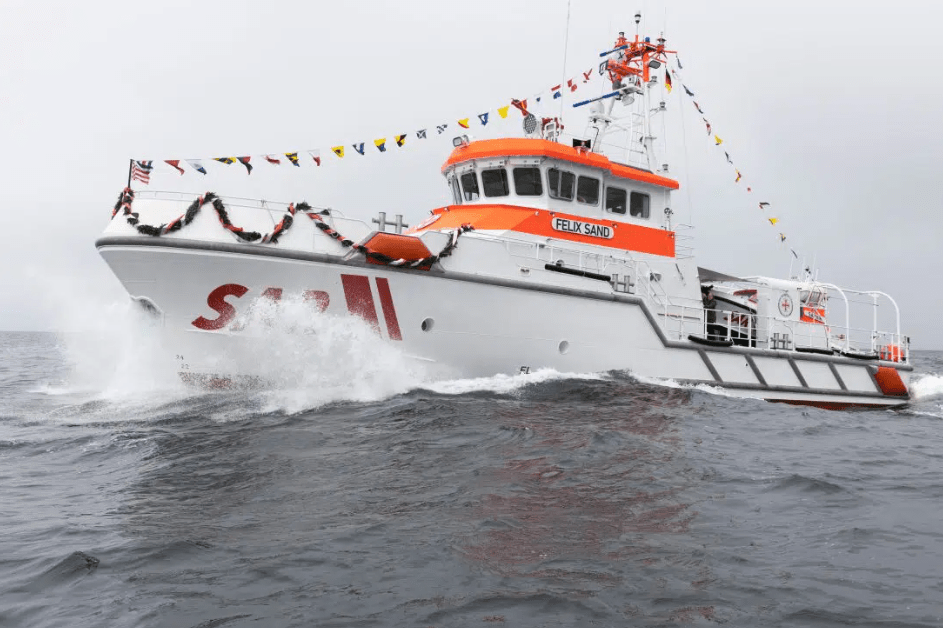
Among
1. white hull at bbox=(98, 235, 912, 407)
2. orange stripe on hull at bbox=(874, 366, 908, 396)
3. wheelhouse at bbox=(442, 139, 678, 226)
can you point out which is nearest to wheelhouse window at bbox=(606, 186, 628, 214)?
wheelhouse at bbox=(442, 139, 678, 226)

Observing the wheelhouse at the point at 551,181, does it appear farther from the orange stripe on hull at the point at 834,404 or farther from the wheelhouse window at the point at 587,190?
the orange stripe on hull at the point at 834,404

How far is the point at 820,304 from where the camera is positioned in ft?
42.3

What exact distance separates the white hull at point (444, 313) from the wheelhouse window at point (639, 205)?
1.72 m

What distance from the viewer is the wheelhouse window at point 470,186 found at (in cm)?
1053

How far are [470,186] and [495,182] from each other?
1.64ft

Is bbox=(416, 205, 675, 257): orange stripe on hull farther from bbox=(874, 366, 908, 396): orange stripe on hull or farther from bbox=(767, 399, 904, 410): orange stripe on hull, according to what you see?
bbox=(874, 366, 908, 396): orange stripe on hull

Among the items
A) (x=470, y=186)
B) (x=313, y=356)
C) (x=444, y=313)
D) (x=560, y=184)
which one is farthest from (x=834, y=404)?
(x=313, y=356)

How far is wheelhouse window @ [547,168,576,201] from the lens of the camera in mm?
10055

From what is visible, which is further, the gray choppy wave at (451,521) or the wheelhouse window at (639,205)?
the wheelhouse window at (639,205)

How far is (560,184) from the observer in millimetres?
10133

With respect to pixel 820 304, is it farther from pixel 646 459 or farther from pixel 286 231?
pixel 286 231

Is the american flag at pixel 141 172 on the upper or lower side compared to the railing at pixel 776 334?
upper

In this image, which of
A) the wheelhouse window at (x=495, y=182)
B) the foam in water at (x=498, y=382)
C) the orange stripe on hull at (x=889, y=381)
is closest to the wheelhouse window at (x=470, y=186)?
the wheelhouse window at (x=495, y=182)

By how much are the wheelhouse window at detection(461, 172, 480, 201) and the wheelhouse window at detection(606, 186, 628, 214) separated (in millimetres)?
2065
